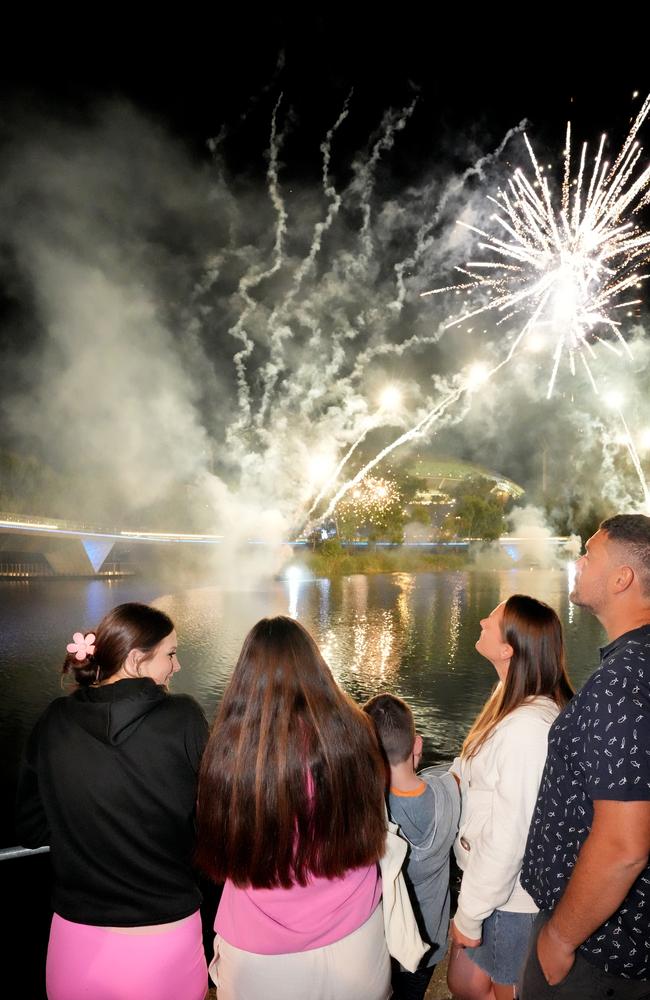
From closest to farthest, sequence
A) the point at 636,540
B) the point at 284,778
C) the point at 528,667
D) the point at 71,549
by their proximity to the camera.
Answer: the point at 284,778 < the point at 636,540 < the point at 528,667 < the point at 71,549

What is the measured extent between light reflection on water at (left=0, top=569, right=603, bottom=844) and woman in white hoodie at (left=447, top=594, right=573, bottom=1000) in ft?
24.9

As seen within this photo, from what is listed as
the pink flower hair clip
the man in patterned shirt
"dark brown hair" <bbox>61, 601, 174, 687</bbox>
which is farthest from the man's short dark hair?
the pink flower hair clip

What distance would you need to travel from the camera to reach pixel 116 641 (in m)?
2.49

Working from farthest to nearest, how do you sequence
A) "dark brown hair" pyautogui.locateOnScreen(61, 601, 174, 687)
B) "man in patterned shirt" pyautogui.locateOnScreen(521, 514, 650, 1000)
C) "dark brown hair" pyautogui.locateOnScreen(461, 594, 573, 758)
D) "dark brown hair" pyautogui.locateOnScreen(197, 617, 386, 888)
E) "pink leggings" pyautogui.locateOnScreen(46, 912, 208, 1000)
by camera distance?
1. "dark brown hair" pyautogui.locateOnScreen(461, 594, 573, 758)
2. "dark brown hair" pyautogui.locateOnScreen(61, 601, 174, 687)
3. "pink leggings" pyautogui.locateOnScreen(46, 912, 208, 1000)
4. "dark brown hair" pyautogui.locateOnScreen(197, 617, 386, 888)
5. "man in patterned shirt" pyautogui.locateOnScreen(521, 514, 650, 1000)

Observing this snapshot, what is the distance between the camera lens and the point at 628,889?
6.31ft

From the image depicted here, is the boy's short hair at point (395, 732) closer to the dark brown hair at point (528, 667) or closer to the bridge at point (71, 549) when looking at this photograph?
the dark brown hair at point (528, 667)

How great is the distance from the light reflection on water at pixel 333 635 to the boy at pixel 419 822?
741cm

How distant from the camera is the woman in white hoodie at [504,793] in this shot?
8.36ft

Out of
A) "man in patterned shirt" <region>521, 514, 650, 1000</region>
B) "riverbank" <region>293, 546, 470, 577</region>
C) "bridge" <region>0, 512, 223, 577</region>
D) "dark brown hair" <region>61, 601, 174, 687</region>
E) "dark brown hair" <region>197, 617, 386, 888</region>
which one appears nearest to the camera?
"man in patterned shirt" <region>521, 514, 650, 1000</region>

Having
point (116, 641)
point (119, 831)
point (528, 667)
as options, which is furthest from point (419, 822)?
point (116, 641)

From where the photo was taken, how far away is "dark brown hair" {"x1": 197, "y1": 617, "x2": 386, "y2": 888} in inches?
83.7

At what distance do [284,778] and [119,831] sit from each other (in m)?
0.61

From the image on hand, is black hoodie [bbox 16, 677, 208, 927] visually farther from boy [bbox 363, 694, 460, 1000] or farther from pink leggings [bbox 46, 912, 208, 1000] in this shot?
boy [bbox 363, 694, 460, 1000]

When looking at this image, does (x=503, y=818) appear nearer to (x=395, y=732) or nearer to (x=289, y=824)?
(x=395, y=732)
